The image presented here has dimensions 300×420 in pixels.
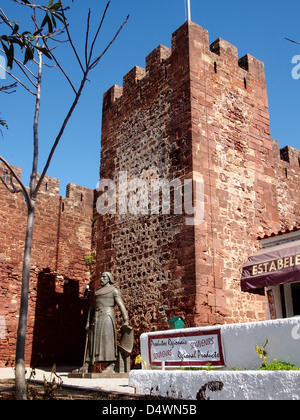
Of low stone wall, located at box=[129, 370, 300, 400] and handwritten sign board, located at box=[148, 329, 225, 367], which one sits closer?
low stone wall, located at box=[129, 370, 300, 400]

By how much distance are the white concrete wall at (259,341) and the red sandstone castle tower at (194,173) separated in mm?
3117

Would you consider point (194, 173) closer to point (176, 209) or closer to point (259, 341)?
point (176, 209)

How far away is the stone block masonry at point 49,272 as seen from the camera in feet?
46.3

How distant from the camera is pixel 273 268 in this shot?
311 inches

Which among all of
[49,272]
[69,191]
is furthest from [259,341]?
[69,191]

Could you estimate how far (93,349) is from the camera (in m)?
9.17

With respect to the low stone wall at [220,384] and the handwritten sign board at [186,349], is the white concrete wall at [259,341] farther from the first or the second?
the low stone wall at [220,384]

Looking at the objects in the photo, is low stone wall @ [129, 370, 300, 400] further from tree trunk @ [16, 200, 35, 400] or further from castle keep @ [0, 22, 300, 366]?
castle keep @ [0, 22, 300, 366]

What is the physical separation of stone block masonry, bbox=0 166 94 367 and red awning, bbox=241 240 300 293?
808 centimetres

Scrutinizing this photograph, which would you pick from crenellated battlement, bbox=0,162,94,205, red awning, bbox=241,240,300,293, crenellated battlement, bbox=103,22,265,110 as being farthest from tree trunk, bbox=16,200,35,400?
crenellated battlement, bbox=0,162,94,205

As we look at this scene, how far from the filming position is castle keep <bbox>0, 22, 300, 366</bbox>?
10109 millimetres

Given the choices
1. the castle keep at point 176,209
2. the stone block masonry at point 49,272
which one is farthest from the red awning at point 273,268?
the stone block masonry at point 49,272
